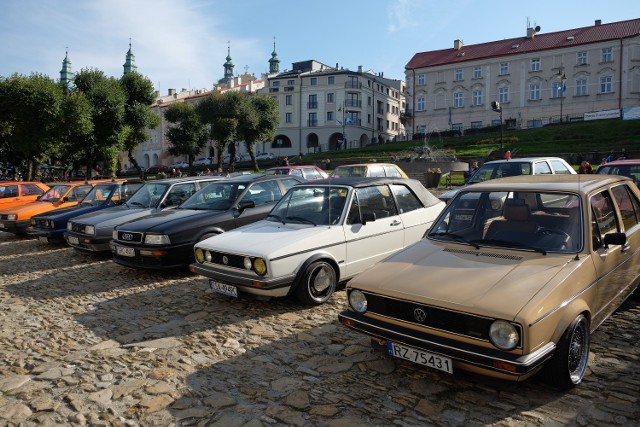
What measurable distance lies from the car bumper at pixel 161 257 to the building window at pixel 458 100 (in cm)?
6231

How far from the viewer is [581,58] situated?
5603cm

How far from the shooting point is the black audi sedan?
7.64 metres

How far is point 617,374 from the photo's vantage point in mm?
4004

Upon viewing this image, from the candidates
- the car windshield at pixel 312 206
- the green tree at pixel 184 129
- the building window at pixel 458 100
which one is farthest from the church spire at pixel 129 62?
the car windshield at pixel 312 206

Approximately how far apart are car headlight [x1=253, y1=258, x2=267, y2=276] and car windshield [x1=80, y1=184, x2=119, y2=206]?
8022 millimetres

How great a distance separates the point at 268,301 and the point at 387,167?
34.5ft

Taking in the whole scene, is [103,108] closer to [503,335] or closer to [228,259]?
[228,259]

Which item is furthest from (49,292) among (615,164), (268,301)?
(615,164)

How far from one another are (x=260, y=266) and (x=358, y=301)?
1.89 metres

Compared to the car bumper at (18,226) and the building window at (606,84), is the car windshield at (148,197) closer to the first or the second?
the car bumper at (18,226)

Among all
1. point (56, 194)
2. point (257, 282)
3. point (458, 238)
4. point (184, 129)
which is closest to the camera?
point (458, 238)

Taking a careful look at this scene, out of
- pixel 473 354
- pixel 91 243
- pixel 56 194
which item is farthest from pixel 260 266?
pixel 56 194

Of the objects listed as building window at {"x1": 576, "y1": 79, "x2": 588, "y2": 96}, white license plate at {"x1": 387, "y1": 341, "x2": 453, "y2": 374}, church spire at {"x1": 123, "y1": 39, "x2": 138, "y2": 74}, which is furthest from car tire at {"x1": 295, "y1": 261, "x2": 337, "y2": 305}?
church spire at {"x1": 123, "y1": 39, "x2": 138, "y2": 74}

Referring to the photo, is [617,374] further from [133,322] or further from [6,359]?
[6,359]
